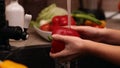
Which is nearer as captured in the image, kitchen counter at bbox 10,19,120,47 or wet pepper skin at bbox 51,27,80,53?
wet pepper skin at bbox 51,27,80,53

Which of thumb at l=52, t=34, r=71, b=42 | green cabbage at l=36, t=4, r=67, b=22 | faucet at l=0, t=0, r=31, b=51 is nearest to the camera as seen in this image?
thumb at l=52, t=34, r=71, b=42

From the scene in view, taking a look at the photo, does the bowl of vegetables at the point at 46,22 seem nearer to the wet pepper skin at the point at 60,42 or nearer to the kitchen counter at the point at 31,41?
the kitchen counter at the point at 31,41

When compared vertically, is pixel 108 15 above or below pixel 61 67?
above

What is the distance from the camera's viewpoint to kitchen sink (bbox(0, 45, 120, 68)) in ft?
3.43

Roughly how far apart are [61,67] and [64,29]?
21cm

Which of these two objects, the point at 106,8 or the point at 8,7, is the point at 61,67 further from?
the point at 106,8

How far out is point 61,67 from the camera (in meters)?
0.95

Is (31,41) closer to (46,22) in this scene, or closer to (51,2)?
(46,22)

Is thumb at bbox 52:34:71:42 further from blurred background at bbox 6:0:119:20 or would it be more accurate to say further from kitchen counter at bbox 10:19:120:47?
blurred background at bbox 6:0:119:20

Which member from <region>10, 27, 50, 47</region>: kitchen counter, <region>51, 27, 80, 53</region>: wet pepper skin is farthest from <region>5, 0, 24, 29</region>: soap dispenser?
<region>51, 27, 80, 53</region>: wet pepper skin

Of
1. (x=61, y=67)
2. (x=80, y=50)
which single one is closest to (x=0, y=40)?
(x=61, y=67)

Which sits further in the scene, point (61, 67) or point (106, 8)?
point (106, 8)

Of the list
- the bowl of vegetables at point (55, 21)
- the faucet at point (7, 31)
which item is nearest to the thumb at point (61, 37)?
the faucet at point (7, 31)

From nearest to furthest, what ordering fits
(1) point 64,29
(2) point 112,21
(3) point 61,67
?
(1) point 64,29
(3) point 61,67
(2) point 112,21
